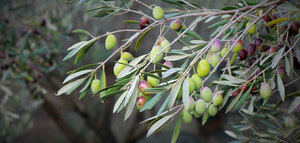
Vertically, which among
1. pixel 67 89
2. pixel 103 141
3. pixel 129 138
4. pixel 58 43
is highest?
pixel 67 89

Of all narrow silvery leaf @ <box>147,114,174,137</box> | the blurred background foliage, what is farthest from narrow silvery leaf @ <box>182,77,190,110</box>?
the blurred background foliage

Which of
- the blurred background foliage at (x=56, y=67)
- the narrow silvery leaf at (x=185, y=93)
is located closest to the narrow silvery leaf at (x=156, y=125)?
the narrow silvery leaf at (x=185, y=93)

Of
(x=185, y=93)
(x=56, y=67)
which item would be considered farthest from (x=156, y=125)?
(x=56, y=67)

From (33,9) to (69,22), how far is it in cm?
23

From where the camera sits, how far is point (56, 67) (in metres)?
1.69

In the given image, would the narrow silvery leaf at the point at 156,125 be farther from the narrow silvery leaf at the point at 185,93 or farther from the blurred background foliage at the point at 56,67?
the blurred background foliage at the point at 56,67

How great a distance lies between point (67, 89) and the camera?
432mm

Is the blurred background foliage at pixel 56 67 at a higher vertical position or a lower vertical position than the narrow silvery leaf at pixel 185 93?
lower

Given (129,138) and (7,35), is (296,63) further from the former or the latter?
(129,138)

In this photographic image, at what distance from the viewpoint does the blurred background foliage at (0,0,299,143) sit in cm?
145

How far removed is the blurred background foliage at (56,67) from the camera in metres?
1.45

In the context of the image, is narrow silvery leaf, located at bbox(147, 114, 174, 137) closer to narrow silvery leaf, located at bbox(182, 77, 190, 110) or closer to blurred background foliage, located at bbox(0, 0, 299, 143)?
narrow silvery leaf, located at bbox(182, 77, 190, 110)

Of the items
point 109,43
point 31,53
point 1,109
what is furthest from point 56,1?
point 109,43

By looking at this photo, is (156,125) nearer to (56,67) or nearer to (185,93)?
(185,93)
